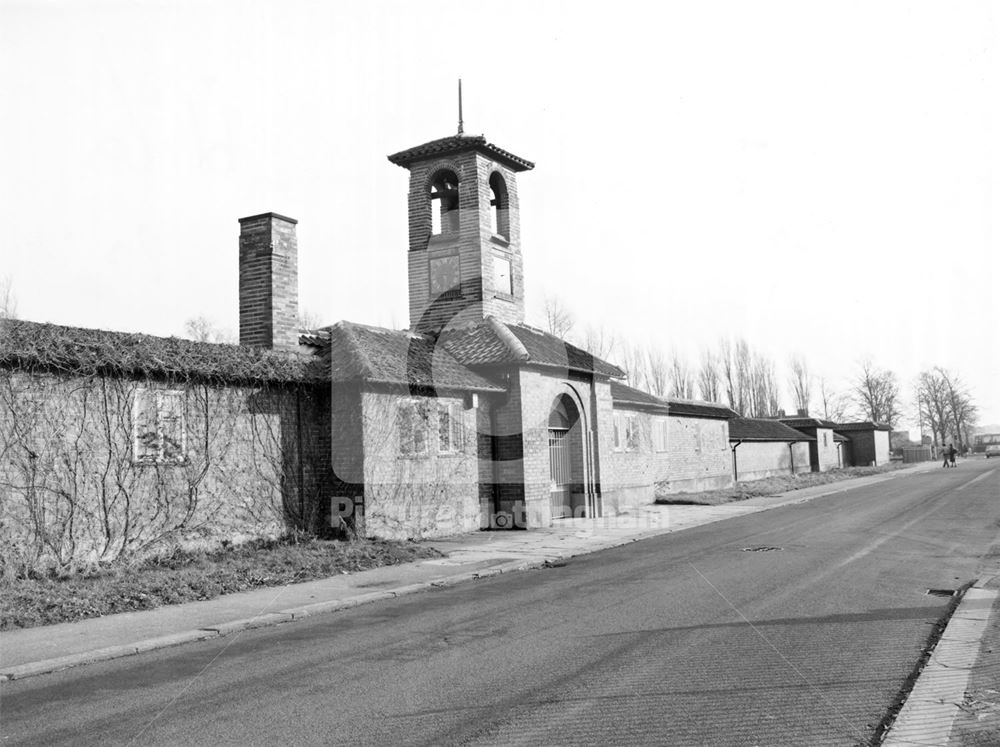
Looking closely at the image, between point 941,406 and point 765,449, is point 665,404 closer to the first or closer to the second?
point 765,449

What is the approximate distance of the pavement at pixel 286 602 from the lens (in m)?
7.75

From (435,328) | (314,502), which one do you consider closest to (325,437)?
(314,502)

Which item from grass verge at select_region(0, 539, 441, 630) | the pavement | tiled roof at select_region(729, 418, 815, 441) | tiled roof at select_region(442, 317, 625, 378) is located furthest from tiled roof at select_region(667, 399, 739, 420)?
grass verge at select_region(0, 539, 441, 630)

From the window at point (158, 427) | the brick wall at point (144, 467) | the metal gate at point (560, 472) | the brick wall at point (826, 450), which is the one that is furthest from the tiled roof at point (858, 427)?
the window at point (158, 427)

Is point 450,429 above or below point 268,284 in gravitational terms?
below

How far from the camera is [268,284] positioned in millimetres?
15734

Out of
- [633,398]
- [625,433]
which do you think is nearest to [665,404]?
[633,398]

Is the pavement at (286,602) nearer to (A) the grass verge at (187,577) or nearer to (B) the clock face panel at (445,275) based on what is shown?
(A) the grass verge at (187,577)

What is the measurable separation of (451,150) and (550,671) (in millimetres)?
18530

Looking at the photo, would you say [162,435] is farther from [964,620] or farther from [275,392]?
[964,620]

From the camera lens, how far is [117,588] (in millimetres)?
10312

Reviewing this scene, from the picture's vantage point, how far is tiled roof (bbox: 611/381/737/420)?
2731 centimetres

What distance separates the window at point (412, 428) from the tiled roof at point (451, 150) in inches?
340

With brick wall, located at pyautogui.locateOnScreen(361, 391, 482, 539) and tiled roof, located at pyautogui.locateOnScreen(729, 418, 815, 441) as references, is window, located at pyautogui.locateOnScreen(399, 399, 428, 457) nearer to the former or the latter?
brick wall, located at pyautogui.locateOnScreen(361, 391, 482, 539)
